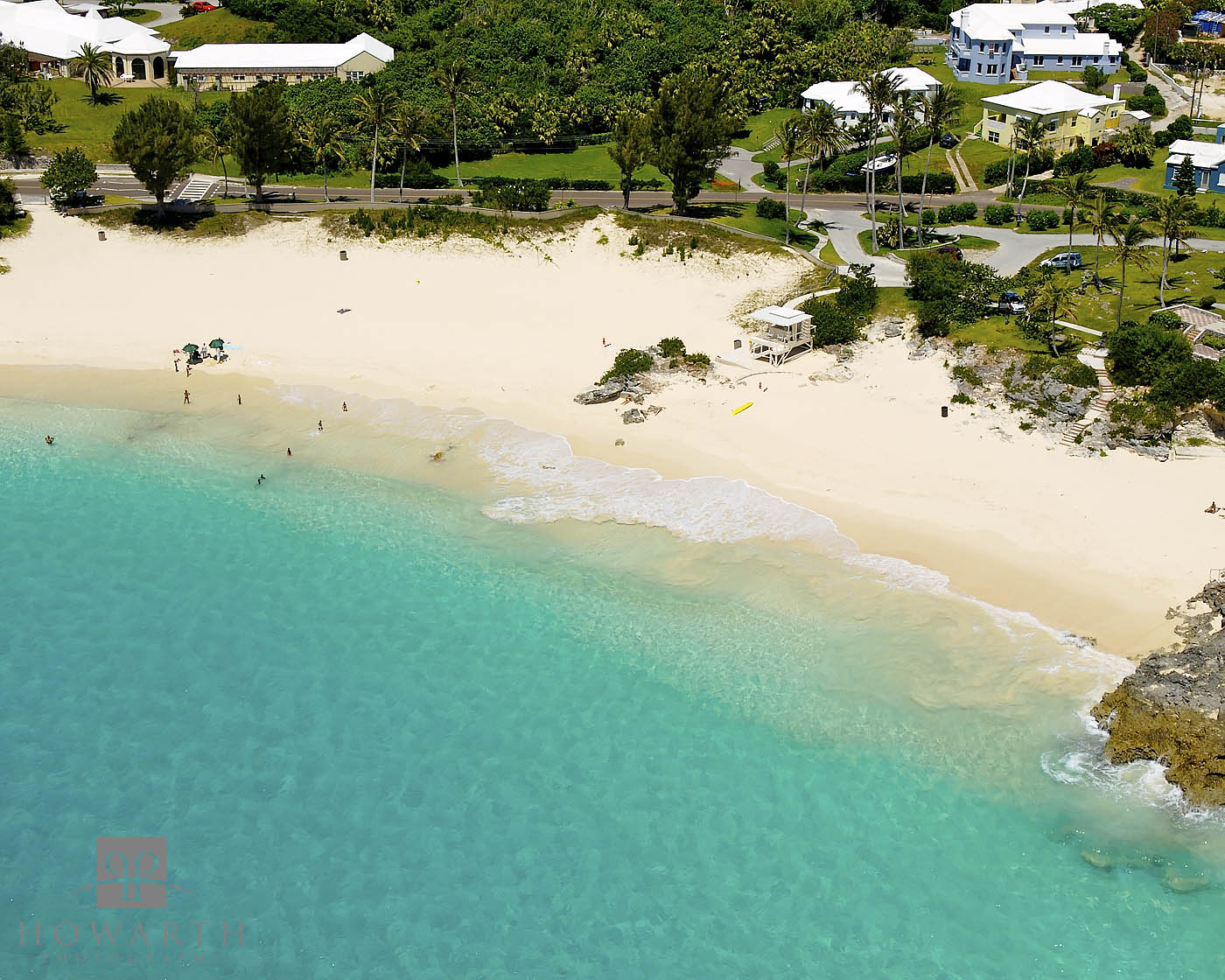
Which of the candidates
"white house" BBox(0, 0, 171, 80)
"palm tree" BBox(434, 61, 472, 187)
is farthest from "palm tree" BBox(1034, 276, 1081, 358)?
"white house" BBox(0, 0, 171, 80)

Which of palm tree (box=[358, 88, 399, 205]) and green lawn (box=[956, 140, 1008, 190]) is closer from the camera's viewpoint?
palm tree (box=[358, 88, 399, 205])

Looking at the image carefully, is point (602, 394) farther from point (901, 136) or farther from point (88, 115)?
point (88, 115)

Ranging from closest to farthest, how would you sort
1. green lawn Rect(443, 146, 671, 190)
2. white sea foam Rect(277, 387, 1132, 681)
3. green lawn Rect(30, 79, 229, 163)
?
white sea foam Rect(277, 387, 1132, 681)
green lawn Rect(30, 79, 229, 163)
green lawn Rect(443, 146, 671, 190)

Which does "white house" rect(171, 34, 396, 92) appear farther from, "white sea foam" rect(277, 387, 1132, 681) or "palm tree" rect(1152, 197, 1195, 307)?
"palm tree" rect(1152, 197, 1195, 307)

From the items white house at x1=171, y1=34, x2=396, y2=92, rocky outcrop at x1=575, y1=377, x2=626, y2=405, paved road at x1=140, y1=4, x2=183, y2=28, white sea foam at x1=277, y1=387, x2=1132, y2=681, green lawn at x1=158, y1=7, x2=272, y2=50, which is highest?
paved road at x1=140, y1=4, x2=183, y2=28

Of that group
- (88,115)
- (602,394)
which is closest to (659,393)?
(602,394)
